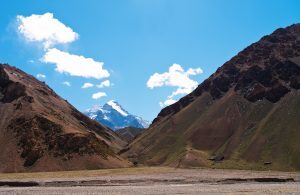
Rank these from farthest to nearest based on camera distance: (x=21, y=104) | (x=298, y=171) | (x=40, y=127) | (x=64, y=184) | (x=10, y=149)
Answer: (x=21, y=104) → (x=40, y=127) → (x=10, y=149) → (x=298, y=171) → (x=64, y=184)

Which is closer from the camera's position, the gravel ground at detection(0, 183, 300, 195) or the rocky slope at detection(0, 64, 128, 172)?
the gravel ground at detection(0, 183, 300, 195)

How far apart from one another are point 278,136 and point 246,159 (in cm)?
1687

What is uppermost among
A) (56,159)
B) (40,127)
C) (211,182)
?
(40,127)

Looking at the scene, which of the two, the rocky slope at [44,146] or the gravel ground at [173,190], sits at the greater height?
the rocky slope at [44,146]

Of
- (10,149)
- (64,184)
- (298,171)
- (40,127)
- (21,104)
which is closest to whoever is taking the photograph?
(64,184)

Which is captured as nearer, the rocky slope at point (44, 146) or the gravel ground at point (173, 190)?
the gravel ground at point (173, 190)

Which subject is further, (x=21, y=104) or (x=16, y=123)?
(x=21, y=104)

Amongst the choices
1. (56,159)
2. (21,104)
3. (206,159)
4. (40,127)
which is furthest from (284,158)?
(21,104)

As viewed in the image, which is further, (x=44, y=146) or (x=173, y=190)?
(x=44, y=146)

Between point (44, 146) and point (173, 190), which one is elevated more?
point (44, 146)

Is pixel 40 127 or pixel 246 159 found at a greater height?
pixel 40 127

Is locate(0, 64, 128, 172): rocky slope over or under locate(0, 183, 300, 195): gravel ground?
over

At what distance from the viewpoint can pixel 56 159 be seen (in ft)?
530

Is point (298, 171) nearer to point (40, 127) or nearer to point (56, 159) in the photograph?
point (56, 159)
